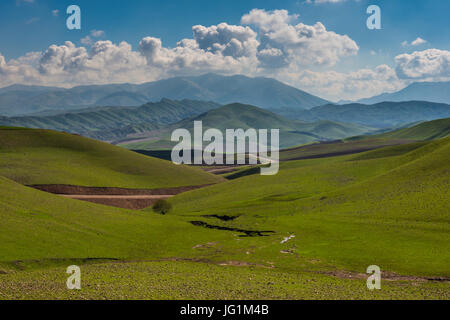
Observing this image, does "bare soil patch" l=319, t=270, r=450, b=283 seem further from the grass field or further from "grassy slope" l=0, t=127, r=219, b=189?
"grassy slope" l=0, t=127, r=219, b=189

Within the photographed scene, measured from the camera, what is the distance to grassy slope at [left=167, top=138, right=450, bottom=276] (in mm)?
57188

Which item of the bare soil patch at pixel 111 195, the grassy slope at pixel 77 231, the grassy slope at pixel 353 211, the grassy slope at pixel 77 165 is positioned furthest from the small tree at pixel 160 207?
the grassy slope at pixel 77 165

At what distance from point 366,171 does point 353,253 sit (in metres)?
84.2

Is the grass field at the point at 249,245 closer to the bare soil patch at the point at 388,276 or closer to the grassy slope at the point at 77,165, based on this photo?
the bare soil patch at the point at 388,276

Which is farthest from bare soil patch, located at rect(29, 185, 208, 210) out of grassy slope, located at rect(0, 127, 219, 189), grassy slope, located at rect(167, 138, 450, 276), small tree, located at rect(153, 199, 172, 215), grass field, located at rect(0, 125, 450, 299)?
grass field, located at rect(0, 125, 450, 299)

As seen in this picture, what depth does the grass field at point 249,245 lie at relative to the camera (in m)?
39.8

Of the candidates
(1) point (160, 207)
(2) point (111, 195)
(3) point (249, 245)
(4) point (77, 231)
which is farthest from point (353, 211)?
(2) point (111, 195)

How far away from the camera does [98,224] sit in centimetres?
Answer: 7538

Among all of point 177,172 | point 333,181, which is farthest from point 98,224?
point 177,172

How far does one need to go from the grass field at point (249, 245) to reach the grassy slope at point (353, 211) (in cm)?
33

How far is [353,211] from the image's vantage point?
285 feet

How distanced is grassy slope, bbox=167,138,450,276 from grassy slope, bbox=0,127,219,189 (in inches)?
1263

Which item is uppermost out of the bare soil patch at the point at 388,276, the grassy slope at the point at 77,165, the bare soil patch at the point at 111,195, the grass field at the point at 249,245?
the grassy slope at the point at 77,165
